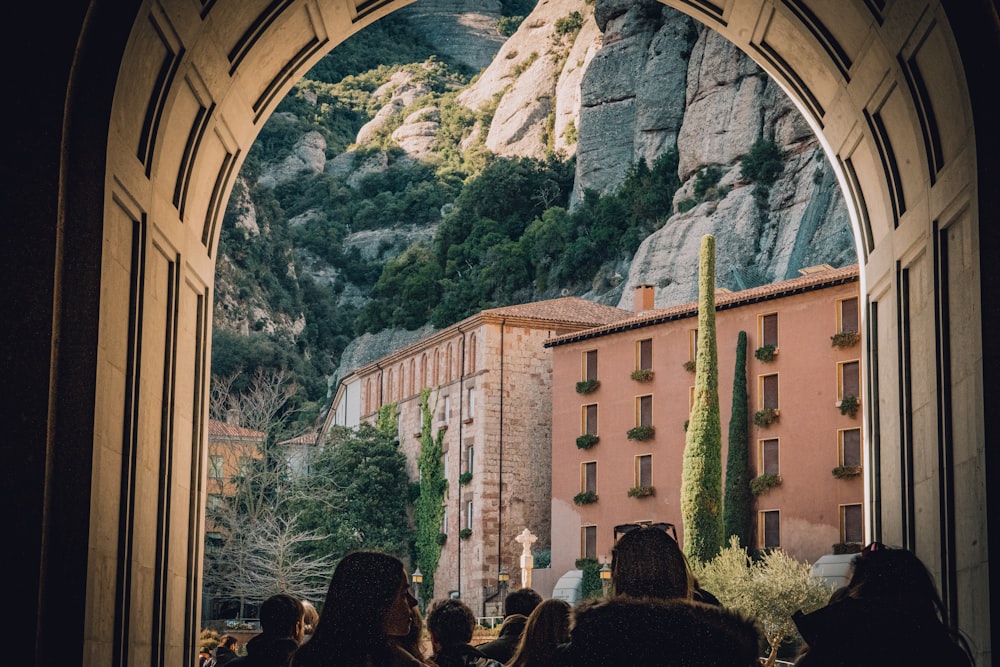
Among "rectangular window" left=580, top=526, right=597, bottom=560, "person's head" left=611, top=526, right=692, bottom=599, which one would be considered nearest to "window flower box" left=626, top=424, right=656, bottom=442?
"rectangular window" left=580, top=526, right=597, bottom=560

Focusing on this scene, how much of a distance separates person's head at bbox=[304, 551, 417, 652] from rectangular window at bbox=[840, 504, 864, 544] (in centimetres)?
3254

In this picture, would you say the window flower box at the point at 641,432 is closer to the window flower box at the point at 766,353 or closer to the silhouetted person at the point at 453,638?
the window flower box at the point at 766,353

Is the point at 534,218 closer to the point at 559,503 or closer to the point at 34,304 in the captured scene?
the point at 559,503

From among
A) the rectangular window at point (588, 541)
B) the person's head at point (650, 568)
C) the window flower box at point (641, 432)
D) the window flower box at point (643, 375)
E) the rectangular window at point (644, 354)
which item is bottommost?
the rectangular window at point (588, 541)

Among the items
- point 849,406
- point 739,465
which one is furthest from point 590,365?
point 849,406

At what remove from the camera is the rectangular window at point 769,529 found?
37.2 metres

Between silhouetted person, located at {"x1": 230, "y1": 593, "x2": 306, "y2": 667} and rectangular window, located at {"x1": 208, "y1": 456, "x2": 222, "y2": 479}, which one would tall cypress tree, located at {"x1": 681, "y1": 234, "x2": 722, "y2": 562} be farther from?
silhouetted person, located at {"x1": 230, "y1": 593, "x2": 306, "y2": 667}

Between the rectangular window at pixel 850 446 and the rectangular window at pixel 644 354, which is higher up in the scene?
the rectangular window at pixel 644 354

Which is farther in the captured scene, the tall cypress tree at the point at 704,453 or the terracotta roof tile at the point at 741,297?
the tall cypress tree at the point at 704,453

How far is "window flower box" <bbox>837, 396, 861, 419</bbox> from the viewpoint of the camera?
35.8 m

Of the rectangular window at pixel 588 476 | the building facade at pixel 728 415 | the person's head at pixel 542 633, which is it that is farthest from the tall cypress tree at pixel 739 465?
the person's head at pixel 542 633

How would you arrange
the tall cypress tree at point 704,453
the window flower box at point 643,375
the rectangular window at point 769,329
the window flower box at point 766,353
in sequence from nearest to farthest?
1. the tall cypress tree at point 704,453
2. the window flower box at point 766,353
3. the rectangular window at point 769,329
4. the window flower box at point 643,375

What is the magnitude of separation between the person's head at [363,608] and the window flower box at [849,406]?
33.4 metres

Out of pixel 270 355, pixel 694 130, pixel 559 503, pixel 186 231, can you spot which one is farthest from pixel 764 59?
pixel 270 355
